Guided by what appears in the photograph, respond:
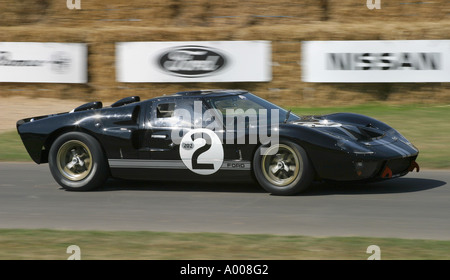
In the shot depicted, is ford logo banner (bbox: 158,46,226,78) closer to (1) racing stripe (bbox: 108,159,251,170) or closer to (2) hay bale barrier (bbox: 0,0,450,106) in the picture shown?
(2) hay bale barrier (bbox: 0,0,450,106)

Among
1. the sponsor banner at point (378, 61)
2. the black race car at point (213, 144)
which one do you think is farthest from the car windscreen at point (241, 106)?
the sponsor banner at point (378, 61)

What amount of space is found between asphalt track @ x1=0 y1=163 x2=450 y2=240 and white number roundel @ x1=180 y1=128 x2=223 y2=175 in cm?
32

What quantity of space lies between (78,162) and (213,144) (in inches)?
67.5

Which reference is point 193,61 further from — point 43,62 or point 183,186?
point 183,186

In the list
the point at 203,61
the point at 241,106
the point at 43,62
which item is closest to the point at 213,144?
the point at 241,106

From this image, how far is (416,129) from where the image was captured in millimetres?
13000

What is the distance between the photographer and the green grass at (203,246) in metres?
5.41

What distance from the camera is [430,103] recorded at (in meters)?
16.2

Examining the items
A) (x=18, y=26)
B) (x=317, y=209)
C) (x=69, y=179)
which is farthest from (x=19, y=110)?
(x=317, y=209)

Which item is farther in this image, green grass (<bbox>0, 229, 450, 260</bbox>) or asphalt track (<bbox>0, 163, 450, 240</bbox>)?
asphalt track (<bbox>0, 163, 450, 240</bbox>)

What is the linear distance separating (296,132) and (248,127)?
0.59 meters

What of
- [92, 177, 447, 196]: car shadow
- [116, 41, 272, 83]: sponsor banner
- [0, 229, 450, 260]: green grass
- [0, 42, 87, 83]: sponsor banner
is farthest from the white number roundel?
[0, 42, 87, 83]: sponsor banner

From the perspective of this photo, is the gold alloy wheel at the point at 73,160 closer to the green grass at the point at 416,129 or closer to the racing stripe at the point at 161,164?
the racing stripe at the point at 161,164

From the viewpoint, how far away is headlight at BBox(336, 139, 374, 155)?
7.61 meters
